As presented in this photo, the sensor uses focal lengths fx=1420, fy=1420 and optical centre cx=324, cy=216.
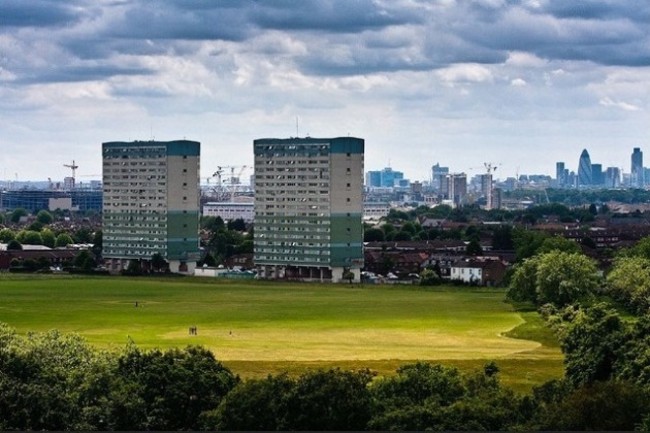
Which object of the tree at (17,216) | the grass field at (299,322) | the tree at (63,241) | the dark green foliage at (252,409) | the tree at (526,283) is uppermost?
the tree at (17,216)

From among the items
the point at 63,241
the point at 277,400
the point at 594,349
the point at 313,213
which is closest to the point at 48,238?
the point at 63,241

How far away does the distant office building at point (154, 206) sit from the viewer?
104 meters

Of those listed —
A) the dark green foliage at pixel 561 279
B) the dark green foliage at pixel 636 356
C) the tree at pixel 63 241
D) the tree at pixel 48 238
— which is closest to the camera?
the dark green foliage at pixel 636 356

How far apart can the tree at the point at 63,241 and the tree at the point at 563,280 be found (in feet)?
215

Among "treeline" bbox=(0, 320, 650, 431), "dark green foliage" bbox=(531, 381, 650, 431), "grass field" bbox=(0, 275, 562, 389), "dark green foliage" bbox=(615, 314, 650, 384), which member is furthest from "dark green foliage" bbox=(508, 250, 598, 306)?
"dark green foliage" bbox=(531, 381, 650, 431)

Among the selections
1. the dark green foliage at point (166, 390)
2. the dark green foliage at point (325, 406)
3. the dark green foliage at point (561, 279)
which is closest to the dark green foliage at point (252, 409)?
the dark green foliage at point (325, 406)

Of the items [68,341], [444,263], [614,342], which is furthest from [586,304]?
[444,263]

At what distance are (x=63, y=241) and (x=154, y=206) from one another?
20.4 metres

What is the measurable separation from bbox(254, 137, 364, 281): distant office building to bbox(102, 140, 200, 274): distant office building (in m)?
7.20

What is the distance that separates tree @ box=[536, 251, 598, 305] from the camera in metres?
63.1

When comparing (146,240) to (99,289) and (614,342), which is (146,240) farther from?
(614,342)

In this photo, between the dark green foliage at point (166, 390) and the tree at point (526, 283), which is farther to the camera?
the tree at point (526, 283)

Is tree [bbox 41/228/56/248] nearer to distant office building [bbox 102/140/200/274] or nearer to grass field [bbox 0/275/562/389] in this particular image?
distant office building [bbox 102/140/200/274]

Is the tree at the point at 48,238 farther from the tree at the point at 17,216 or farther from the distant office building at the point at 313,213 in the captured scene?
the tree at the point at 17,216
